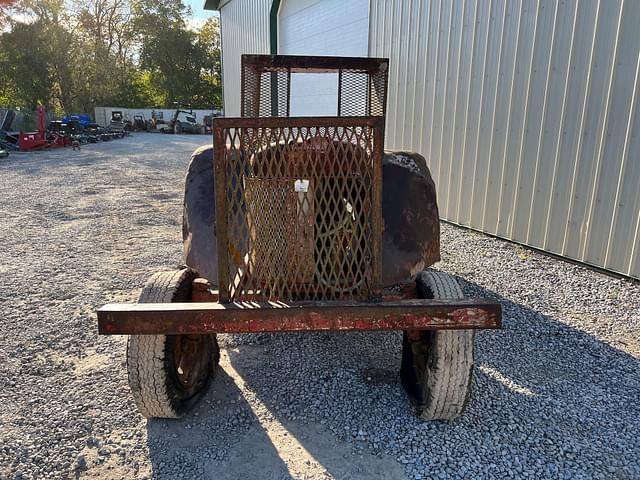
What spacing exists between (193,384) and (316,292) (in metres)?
1.04

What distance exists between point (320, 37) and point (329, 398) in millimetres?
8720

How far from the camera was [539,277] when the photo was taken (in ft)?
16.1

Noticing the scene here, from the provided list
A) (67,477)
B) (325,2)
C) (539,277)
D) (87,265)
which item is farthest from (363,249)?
(325,2)

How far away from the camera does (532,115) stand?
18.5 ft

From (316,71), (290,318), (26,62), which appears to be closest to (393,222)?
(290,318)

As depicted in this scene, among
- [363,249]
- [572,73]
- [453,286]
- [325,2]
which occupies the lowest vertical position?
[453,286]

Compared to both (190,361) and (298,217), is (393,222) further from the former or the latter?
(190,361)

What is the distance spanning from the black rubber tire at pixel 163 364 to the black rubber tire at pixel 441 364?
124 centimetres

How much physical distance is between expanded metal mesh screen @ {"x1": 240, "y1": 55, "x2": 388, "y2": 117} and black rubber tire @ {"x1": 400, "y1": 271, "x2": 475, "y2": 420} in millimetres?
1721

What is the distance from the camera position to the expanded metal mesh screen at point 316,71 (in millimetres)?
3799

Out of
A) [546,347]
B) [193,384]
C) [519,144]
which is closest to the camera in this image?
[193,384]

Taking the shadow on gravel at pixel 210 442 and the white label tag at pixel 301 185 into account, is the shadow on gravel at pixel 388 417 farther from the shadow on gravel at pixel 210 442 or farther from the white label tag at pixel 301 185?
the white label tag at pixel 301 185

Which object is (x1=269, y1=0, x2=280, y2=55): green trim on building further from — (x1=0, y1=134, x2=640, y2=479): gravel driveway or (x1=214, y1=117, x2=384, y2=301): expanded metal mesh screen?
(x1=214, y1=117, x2=384, y2=301): expanded metal mesh screen

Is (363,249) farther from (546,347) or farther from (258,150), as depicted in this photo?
(546,347)
